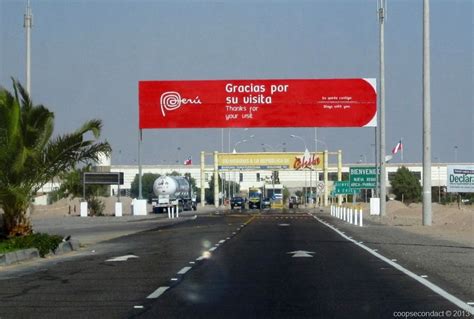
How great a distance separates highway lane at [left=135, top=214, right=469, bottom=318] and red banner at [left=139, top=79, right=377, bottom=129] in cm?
3264

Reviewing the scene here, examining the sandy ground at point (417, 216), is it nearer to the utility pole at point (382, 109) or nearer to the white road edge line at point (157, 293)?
the utility pole at point (382, 109)

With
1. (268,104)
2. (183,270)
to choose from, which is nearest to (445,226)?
(268,104)

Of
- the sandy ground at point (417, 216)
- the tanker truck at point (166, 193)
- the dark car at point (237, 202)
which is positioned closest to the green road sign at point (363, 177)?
the sandy ground at point (417, 216)

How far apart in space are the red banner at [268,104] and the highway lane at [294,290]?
107ft

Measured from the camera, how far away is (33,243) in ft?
90.8

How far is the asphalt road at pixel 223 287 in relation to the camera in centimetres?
1424

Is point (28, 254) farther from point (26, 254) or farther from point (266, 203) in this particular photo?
point (266, 203)

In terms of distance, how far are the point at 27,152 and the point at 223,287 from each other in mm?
13292

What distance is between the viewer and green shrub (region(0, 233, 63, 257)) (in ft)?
88.4

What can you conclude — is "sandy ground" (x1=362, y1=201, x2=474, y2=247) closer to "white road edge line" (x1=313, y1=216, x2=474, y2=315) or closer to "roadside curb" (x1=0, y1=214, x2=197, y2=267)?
"white road edge line" (x1=313, y1=216, x2=474, y2=315)

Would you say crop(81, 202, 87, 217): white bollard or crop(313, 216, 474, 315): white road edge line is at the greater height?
crop(81, 202, 87, 217): white bollard

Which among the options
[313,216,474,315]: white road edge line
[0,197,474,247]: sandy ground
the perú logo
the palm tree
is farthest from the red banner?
[313,216,474,315]: white road edge line

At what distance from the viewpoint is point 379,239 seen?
35.9m

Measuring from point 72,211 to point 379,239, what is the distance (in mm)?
53114
